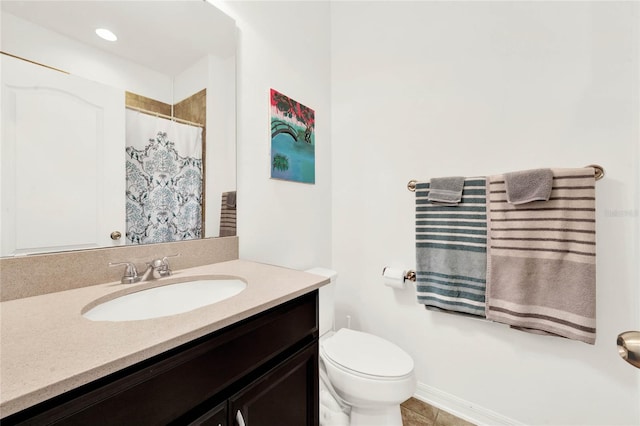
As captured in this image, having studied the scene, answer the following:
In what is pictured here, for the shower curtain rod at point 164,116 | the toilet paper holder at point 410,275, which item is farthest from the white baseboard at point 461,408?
the shower curtain rod at point 164,116

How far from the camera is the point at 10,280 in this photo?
655 mm

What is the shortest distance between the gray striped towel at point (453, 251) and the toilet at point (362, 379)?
0.38 m

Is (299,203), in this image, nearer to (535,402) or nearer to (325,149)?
(325,149)

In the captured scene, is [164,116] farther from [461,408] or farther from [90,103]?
[461,408]

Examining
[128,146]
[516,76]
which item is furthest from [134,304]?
[516,76]

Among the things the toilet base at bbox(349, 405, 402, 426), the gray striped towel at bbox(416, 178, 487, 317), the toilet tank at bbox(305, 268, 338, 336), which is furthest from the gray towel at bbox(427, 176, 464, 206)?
the toilet base at bbox(349, 405, 402, 426)

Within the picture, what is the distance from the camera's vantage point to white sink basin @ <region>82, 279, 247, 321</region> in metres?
0.72

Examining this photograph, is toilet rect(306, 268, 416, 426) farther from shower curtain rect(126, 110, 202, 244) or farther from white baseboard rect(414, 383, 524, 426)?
shower curtain rect(126, 110, 202, 244)

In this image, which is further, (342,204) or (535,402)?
(342,204)

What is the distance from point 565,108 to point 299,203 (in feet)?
4.45

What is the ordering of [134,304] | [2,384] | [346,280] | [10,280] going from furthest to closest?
1. [346,280]
2. [134,304]
3. [10,280]
4. [2,384]

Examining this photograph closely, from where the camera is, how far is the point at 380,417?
1.12m

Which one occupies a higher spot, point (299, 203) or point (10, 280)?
point (299, 203)

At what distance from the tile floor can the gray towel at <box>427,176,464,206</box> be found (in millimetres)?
1143
